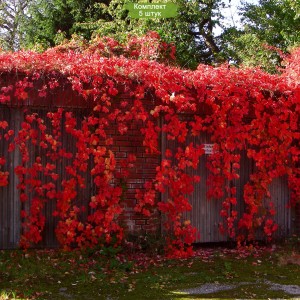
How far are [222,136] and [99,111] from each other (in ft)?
6.68

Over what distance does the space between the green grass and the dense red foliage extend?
447mm

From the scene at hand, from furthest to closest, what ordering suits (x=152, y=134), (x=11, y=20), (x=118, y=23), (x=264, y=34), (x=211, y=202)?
1. (x=11, y=20)
2. (x=264, y=34)
3. (x=118, y=23)
4. (x=211, y=202)
5. (x=152, y=134)

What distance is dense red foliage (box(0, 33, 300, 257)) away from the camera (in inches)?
289

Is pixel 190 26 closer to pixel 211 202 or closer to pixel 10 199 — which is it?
pixel 211 202

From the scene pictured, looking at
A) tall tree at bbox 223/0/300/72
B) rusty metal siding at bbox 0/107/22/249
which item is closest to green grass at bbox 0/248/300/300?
rusty metal siding at bbox 0/107/22/249

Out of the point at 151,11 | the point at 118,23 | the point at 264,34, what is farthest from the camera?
the point at 264,34

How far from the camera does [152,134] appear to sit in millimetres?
7777

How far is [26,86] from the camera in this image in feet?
23.3

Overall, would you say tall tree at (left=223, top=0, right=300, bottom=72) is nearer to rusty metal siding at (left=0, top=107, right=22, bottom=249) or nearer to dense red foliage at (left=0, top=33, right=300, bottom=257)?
dense red foliage at (left=0, top=33, right=300, bottom=257)

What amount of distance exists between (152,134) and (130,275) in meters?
2.21

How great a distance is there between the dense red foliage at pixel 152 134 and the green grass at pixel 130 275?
0.45 m

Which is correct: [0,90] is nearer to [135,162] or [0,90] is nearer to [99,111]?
[99,111]

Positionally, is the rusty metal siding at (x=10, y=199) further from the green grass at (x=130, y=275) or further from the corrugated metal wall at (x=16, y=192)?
the green grass at (x=130, y=275)

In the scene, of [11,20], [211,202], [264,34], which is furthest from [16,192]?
[11,20]
